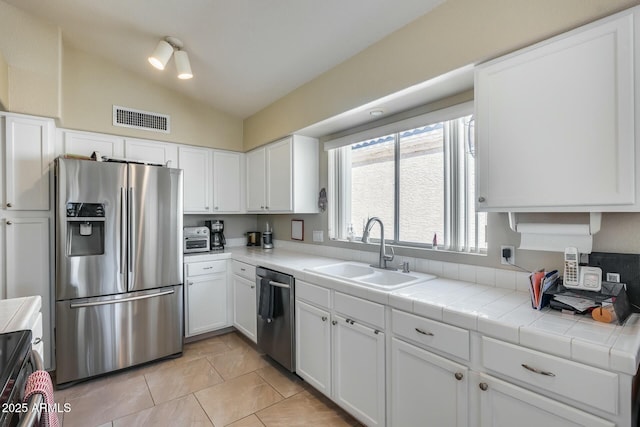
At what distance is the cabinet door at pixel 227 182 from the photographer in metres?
3.70

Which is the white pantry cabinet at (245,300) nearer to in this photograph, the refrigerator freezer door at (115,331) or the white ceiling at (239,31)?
the refrigerator freezer door at (115,331)

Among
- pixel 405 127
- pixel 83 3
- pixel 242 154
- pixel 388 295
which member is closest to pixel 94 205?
pixel 83 3

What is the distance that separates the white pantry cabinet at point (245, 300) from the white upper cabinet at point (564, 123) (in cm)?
222

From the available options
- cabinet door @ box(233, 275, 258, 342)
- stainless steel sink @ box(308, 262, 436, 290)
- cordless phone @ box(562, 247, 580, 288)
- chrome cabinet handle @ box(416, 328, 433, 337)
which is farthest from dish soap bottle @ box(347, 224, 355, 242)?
cordless phone @ box(562, 247, 580, 288)

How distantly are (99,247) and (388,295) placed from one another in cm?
240

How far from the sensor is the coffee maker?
370 centimetres

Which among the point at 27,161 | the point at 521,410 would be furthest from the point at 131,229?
the point at 521,410

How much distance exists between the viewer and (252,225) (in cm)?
424

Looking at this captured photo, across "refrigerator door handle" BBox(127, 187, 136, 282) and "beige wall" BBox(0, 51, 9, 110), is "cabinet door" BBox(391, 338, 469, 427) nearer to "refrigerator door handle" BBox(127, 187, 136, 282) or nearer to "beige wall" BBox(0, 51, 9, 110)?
"refrigerator door handle" BBox(127, 187, 136, 282)

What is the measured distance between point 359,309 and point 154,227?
6.58 feet

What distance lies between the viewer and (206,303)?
3227mm

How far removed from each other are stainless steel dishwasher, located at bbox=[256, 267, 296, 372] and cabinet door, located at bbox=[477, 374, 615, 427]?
1.45 meters

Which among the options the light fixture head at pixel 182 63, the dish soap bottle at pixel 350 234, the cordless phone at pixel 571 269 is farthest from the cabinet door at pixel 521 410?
the light fixture head at pixel 182 63

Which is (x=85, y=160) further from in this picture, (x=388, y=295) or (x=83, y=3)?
(x=388, y=295)
